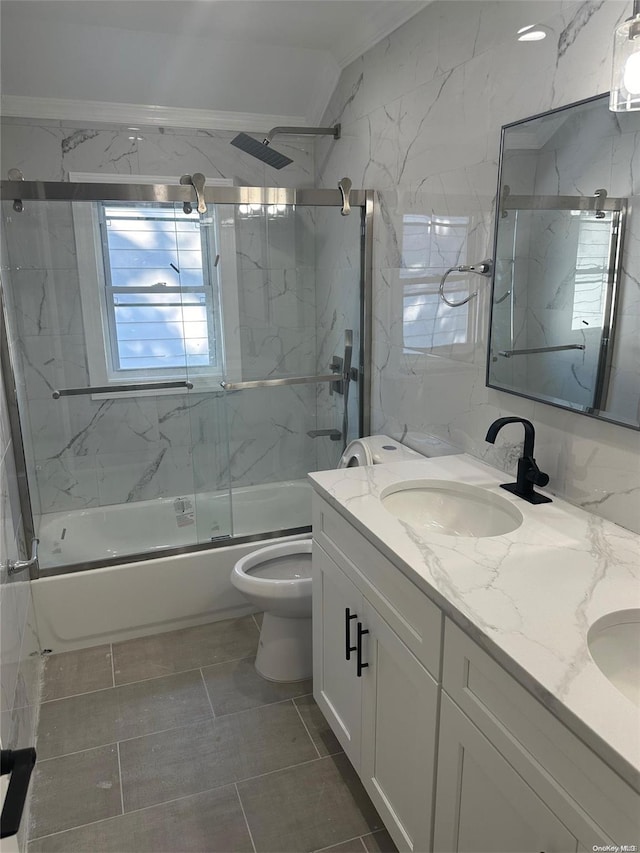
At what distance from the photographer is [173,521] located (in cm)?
299

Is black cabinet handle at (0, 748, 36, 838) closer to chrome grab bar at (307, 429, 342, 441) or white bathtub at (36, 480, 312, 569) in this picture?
white bathtub at (36, 480, 312, 569)

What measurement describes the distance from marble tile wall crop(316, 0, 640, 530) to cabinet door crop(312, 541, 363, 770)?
64 centimetres

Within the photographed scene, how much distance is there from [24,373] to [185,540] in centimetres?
111

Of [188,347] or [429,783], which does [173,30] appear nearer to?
[188,347]

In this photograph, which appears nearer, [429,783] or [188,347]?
[429,783]

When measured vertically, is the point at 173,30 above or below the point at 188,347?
above

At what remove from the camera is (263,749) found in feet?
6.48

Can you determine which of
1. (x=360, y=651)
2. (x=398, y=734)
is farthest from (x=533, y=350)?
(x=398, y=734)

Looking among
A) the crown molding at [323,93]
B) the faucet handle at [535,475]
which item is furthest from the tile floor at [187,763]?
the crown molding at [323,93]

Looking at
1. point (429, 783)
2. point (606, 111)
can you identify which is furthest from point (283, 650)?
point (606, 111)

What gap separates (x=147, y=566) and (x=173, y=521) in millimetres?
420

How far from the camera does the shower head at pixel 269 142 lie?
286cm

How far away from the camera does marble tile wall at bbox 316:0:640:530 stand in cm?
149

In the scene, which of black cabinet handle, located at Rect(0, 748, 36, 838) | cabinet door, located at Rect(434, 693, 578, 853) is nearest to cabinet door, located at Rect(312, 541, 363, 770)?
cabinet door, located at Rect(434, 693, 578, 853)
